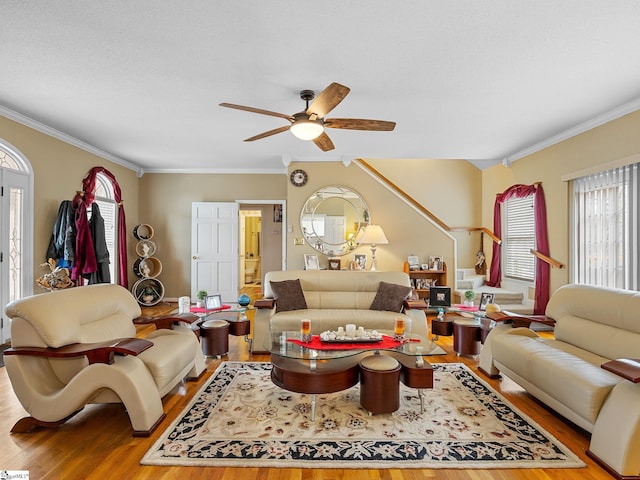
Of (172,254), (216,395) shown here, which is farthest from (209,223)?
(216,395)

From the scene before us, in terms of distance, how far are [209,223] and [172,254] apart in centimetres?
108

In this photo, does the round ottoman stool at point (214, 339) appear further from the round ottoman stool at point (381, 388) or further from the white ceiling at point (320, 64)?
the white ceiling at point (320, 64)

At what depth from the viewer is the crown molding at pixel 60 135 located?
4121mm

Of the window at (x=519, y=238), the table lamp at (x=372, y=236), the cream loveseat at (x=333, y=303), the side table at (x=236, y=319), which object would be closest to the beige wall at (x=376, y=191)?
the table lamp at (x=372, y=236)

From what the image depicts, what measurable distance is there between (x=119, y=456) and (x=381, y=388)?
1698 mm

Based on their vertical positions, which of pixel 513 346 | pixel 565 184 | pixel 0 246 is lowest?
pixel 513 346

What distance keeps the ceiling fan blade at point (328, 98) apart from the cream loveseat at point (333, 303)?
2125 millimetres

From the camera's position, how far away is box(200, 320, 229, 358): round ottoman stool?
3.85 metres

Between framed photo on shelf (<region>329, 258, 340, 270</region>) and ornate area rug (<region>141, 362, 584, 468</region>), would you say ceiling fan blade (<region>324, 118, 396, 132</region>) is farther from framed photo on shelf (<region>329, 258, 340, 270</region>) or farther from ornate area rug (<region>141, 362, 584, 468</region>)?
framed photo on shelf (<region>329, 258, 340, 270</region>)

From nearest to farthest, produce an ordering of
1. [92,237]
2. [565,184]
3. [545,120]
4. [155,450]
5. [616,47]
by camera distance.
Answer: [155,450]
[616,47]
[545,120]
[565,184]
[92,237]

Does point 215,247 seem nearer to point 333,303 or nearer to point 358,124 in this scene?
point 333,303

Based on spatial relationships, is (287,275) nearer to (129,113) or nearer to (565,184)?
(129,113)

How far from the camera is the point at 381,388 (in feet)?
8.35

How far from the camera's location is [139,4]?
226 cm
